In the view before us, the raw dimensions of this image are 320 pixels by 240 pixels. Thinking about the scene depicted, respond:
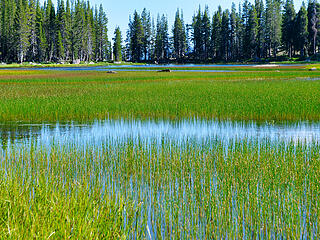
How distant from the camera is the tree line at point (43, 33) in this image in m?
95.8

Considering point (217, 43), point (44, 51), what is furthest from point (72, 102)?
point (217, 43)

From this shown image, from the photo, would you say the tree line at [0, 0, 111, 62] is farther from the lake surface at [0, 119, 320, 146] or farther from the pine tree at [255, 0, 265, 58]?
the lake surface at [0, 119, 320, 146]

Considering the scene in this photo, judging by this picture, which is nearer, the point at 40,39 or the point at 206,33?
the point at 40,39

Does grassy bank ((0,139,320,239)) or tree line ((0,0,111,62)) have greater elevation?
tree line ((0,0,111,62))

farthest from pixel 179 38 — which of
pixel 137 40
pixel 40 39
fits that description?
pixel 40 39

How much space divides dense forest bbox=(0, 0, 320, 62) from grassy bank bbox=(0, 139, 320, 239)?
83594mm

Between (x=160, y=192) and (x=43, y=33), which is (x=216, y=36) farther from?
(x=160, y=192)

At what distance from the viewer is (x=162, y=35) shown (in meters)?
133

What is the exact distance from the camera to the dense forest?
309ft

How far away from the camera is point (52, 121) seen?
17672 millimetres

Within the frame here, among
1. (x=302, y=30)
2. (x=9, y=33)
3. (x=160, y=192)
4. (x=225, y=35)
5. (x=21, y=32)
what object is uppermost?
(x=225, y=35)

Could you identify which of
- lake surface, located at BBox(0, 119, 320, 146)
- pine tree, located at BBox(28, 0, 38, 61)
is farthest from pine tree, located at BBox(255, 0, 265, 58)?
lake surface, located at BBox(0, 119, 320, 146)

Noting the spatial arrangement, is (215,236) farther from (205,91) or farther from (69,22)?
(69,22)

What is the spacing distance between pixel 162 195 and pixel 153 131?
7160mm
